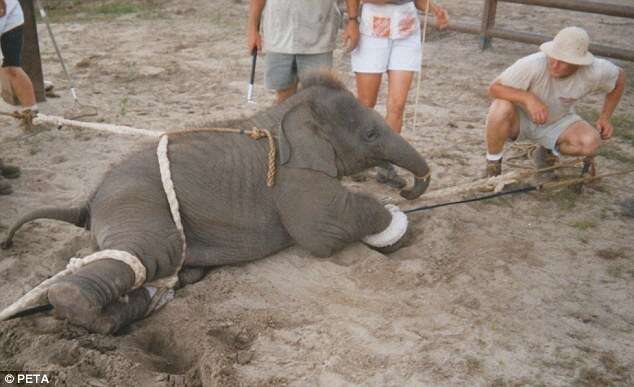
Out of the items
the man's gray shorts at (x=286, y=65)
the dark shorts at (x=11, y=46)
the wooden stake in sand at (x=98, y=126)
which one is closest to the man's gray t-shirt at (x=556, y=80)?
the man's gray shorts at (x=286, y=65)

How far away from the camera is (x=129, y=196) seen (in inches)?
159

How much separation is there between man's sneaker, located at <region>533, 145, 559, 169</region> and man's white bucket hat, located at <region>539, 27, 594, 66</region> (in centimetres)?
105

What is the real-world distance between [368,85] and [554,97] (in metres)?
A: 1.48

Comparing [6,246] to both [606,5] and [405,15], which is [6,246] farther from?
[606,5]

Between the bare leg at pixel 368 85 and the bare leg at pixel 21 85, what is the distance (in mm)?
3313

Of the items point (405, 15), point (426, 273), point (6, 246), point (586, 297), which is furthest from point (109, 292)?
point (405, 15)

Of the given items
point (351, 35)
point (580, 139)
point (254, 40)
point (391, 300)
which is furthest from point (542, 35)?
point (391, 300)

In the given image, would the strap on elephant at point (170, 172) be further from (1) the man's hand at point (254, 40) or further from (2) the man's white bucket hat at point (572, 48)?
(2) the man's white bucket hat at point (572, 48)

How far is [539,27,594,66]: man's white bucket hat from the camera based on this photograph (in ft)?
16.8

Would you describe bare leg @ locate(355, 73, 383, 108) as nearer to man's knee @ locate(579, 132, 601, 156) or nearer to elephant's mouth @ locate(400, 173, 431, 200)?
elephant's mouth @ locate(400, 173, 431, 200)

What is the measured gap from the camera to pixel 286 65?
554 cm

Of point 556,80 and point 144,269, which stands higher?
point 556,80

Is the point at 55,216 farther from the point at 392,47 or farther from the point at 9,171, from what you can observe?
the point at 392,47

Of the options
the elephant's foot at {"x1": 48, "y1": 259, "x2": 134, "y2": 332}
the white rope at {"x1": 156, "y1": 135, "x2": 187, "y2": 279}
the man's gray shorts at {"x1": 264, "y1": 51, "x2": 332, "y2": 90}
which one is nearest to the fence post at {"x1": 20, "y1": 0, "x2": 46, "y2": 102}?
the man's gray shorts at {"x1": 264, "y1": 51, "x2": 332, "y2": 90}
